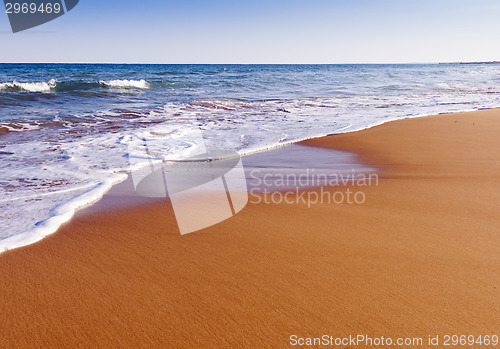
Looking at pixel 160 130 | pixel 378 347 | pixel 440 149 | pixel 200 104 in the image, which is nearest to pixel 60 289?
pixel 378 347

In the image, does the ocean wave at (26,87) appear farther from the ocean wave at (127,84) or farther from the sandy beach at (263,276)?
the sandy beach at (263,276)

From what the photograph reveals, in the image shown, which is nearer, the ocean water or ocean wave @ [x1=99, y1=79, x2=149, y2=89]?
the ocean water

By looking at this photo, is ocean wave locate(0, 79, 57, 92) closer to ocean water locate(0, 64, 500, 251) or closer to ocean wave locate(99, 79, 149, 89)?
ocean wave locate(99, 79, 149, 89)

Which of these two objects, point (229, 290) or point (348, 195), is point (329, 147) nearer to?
point (348, 195)

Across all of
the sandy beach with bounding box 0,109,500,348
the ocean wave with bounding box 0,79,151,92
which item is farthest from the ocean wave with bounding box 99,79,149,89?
the sandy beach with bounding box 0,109,500,348
